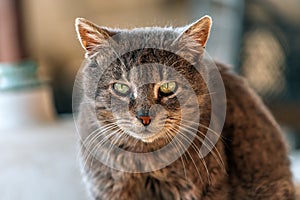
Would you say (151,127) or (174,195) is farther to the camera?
(174,195)

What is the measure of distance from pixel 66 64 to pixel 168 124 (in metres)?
1.89

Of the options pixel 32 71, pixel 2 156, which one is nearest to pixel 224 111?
pixel 2 156

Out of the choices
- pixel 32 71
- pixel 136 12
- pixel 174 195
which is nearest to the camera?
pixel 174 195

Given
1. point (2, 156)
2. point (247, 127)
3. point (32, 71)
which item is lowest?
point (2, 156)

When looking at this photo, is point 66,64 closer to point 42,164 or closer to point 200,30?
point 42,164

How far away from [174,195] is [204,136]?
0.13m

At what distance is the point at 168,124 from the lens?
2.70ft

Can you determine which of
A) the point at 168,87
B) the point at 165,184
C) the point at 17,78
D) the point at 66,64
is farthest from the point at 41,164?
the point at 66,64

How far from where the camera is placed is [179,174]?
89 centimetres

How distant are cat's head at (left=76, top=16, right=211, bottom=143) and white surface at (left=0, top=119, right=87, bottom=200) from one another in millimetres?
352

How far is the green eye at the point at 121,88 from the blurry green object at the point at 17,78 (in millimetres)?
1167

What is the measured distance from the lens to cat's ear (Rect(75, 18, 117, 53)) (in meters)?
0.80

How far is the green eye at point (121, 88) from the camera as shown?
32.2 inches

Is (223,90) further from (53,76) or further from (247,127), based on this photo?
(53,76)
